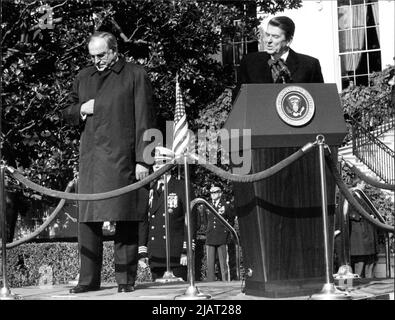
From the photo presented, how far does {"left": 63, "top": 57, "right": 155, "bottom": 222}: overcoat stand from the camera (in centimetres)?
662

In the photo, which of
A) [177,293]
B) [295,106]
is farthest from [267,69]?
[177,293]

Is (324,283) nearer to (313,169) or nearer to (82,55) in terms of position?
(313,169)

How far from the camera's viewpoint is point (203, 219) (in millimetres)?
14688

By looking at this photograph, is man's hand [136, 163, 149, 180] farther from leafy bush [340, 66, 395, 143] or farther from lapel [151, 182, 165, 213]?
leafy bush [340, 66, 395, 143]

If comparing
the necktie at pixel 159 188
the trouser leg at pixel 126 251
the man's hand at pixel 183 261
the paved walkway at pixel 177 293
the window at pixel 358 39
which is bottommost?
the paved walkway at pixel 177 293

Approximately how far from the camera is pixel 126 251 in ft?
22.0

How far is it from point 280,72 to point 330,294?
1.60 m

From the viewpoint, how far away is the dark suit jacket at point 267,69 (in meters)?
6.10

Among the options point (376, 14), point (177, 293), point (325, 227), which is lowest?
point (177, 293)

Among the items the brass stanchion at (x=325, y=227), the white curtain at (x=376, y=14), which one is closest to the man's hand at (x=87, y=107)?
the brass stanchion at (x=325, y=227)

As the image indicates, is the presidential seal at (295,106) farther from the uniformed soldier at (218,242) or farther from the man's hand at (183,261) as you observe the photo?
the uniformed soldier at (218,242)

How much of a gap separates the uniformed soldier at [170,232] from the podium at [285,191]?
5250mm

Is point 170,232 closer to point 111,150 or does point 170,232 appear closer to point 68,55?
point 68,55
